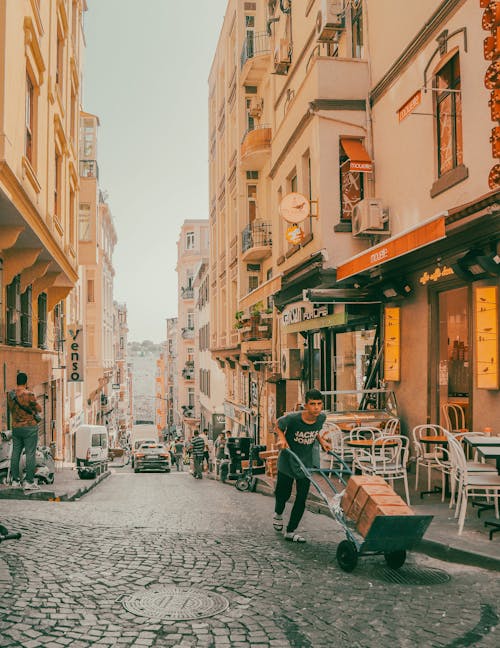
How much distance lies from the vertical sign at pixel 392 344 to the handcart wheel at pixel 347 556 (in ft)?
21.0

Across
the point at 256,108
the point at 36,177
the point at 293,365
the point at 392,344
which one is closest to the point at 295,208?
the point at 392,344

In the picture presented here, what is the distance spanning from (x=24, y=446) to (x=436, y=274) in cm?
729

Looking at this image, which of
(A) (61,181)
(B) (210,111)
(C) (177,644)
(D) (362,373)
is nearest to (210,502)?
(D) (362,373)

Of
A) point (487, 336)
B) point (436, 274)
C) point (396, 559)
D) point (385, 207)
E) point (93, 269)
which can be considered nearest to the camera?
point (396, 559)

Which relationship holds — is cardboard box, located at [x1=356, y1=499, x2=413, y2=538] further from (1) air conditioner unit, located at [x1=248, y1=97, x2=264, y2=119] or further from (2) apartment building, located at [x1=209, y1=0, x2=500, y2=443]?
(1) air conditioner unit, located at [x1=248, y1=97, x2=264, y2=119]

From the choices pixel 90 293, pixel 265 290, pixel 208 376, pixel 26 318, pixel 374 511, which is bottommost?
pixel 374 511

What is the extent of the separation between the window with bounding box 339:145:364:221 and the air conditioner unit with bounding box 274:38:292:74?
6.44 m

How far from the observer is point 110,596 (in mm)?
5344

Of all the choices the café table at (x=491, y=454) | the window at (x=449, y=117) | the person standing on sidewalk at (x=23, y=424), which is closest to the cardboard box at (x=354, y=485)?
the café table at (x=491, y=454)

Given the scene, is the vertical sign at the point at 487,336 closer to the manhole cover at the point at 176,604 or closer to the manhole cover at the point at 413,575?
the manhole cover at the point at 413,575

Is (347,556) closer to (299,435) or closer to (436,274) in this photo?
(299,435)

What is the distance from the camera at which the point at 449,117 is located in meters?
10.5

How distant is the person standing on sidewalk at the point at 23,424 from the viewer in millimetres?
9867

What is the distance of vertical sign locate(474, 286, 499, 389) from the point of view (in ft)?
28.1
